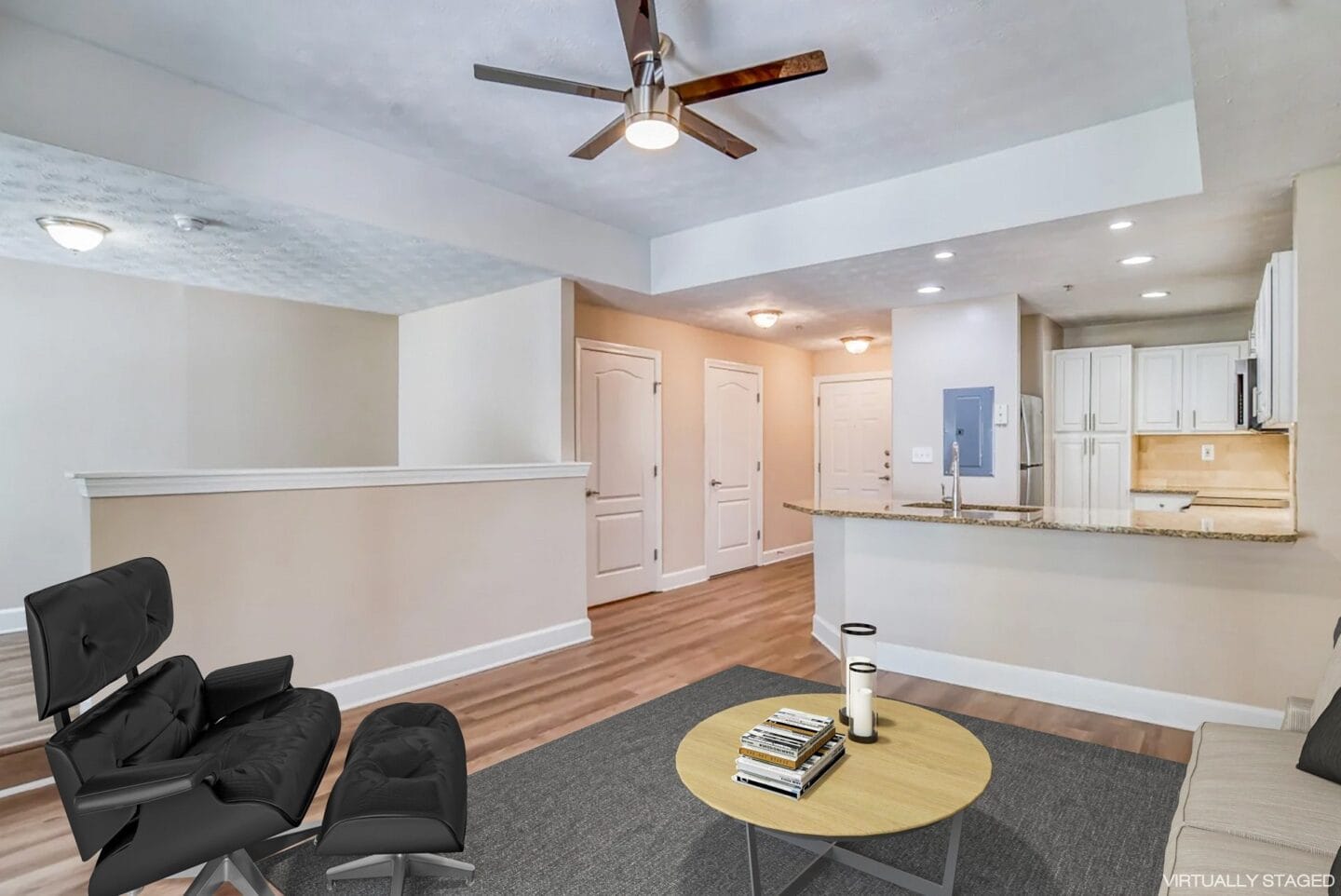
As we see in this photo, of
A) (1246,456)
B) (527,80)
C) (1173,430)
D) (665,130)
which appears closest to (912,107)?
(665,130)

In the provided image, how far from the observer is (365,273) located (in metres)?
4.51

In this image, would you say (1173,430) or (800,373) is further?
(800,373)

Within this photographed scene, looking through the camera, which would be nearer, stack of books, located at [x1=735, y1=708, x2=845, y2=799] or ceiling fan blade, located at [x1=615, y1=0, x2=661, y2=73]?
stack of books, located at [x1=735, y1=708, x2=845, y2=799]

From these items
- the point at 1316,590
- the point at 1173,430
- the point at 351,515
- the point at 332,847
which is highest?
the point at 1173,430

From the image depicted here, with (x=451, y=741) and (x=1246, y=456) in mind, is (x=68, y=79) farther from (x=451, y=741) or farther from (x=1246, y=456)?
(x=1246, y=456)

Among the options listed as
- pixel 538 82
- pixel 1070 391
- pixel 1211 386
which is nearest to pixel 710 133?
pixel 538 82

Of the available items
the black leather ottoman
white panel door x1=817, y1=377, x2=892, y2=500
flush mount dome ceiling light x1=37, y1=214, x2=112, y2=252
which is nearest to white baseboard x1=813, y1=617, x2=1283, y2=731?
the black leather ottoman

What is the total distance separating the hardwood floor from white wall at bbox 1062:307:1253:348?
142 inches

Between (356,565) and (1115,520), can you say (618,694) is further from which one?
(1115,520)

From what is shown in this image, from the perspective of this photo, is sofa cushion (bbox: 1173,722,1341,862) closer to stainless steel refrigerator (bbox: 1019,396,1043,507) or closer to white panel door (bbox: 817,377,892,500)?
stainless steel refrigerator (bbox: 1019,396,1043,507)

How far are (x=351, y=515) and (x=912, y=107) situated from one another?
3.34 m

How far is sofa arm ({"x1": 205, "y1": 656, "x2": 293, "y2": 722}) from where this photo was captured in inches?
86.4

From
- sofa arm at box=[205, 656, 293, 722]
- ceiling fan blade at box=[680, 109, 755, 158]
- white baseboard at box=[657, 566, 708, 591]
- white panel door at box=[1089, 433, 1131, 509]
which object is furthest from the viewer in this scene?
white baseboard at box=[657, 566, 708, 591]

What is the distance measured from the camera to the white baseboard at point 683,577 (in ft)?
19.9
